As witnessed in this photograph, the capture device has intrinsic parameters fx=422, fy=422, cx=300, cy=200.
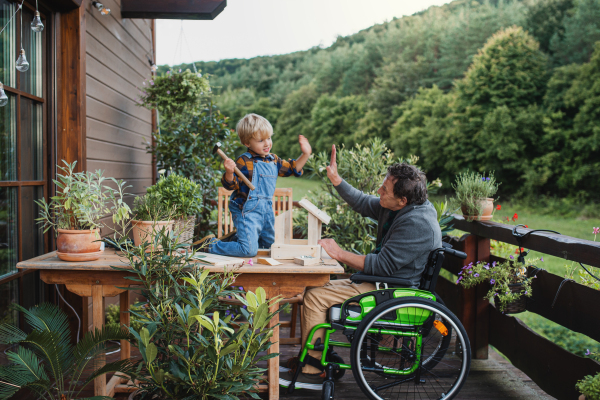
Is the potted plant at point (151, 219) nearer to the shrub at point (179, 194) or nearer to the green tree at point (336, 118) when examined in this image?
the shrub at point (179, 194)

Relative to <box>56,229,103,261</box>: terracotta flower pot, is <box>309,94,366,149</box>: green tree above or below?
above

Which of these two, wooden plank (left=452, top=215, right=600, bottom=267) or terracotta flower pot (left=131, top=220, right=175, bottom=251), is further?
terracotta flower pot (left=131, top=220, right=175, bottom=251)

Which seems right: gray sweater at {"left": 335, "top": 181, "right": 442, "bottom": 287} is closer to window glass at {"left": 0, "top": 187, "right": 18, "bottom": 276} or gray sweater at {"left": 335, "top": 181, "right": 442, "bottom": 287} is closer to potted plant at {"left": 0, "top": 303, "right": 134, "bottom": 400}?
potted plant at {"left": 0, "top": 303, "right": 134, "bottom": 400}

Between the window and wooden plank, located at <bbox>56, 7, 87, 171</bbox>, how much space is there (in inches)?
3.5

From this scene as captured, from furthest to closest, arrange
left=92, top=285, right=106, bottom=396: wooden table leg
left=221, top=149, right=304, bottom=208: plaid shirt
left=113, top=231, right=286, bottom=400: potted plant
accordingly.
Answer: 1. left=221, top=149, right=304, bottom=208: plaid shirt
2. left=92, top=285, right=106, bottom=396: wooden table leg
3. left=113, top=231, right=286, bottom=400: potted plant

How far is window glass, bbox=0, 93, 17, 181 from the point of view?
208 centimetres

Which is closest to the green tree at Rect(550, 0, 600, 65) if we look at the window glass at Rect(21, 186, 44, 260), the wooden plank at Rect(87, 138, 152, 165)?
the wooden plank at Rect(87, 138, 152, 165)

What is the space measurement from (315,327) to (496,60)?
1631 centimetres

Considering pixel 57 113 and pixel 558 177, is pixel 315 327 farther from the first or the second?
pixel 558 177

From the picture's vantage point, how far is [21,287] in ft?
7.48

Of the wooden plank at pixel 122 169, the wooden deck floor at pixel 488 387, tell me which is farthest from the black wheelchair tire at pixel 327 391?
the wooden plank at pixel 122 169

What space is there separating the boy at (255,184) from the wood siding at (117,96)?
1133mm

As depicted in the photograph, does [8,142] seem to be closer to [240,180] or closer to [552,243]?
[240,180]

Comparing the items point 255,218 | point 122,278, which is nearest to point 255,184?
point 255,218
